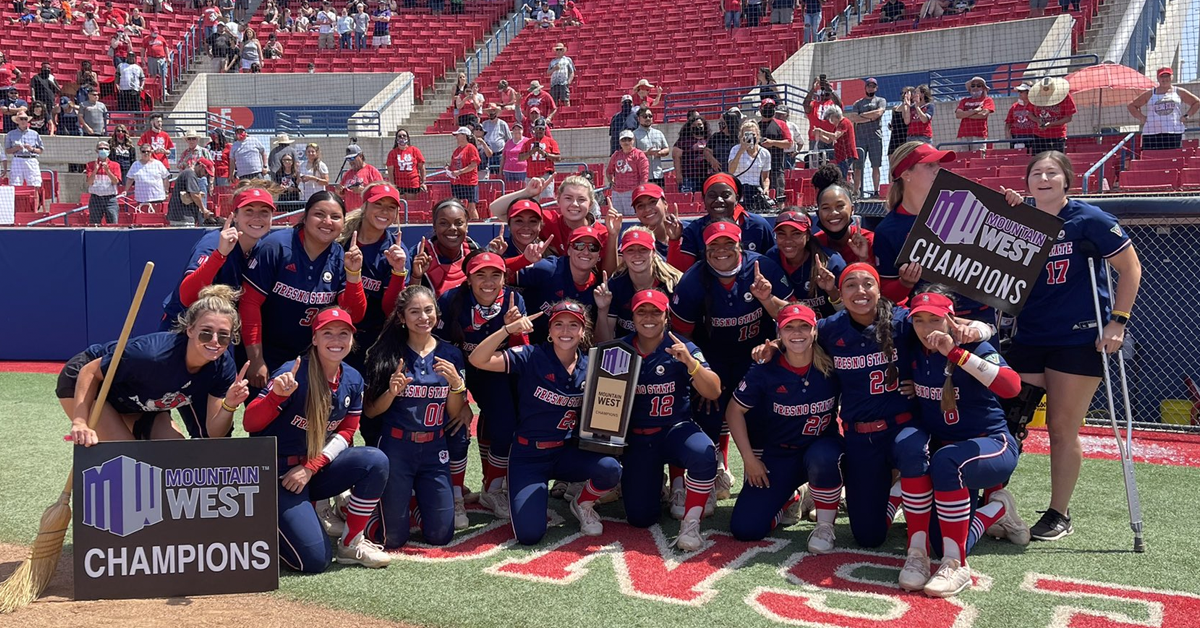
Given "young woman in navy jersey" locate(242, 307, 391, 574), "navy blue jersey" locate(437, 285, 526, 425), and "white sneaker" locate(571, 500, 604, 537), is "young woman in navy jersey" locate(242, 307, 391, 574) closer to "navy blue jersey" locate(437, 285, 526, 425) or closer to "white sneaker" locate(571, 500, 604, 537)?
"navy blue jersey" locate(437, 285, 526, 425)

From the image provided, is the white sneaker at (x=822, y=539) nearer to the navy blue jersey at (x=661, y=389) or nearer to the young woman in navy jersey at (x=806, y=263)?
the navy blue jersey at (x=661, y=389)

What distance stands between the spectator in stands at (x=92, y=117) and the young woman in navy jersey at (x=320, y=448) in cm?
1784

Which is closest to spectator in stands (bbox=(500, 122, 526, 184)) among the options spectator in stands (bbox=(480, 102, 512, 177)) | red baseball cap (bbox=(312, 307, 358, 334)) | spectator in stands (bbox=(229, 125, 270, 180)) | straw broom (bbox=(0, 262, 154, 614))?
spectator in stands (bbox=(480, 102, 512, 177))

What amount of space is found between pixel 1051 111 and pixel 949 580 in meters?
8.67

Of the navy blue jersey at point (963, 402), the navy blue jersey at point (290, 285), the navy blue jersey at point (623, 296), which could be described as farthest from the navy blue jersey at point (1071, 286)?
the navy blue jersey at point (290, 285)

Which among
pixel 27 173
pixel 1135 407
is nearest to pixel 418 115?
pixel 27 173

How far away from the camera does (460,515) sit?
601cm

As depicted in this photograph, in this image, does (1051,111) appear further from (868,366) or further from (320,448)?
(320,448)

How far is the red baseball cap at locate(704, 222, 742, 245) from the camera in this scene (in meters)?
5.75

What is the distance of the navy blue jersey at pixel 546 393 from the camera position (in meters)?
5.82

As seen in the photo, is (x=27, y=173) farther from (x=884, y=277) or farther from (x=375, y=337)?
(x=884, y=277)

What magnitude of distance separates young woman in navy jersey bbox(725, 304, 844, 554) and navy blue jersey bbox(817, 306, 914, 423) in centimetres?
12

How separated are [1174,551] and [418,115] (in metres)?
19.8

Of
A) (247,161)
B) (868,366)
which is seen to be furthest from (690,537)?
(247,161)
